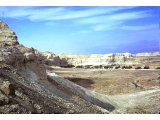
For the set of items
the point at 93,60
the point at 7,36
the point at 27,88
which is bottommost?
the point at 27,88

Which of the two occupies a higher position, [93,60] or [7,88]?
[93,60]

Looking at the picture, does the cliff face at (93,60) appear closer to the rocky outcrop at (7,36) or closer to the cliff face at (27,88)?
the rocky outcrop at (7,36)

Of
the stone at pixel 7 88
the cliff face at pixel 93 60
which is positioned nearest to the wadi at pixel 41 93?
the stone at pixel 7 88

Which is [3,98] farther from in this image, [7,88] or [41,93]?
[41,93]

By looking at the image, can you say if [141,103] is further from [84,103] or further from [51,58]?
[51,58]

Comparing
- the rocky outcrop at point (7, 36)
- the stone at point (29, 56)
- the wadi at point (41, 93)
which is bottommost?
the wadi at point (41, 93)

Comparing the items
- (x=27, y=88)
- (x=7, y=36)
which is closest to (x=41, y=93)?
(x=27, y=88)

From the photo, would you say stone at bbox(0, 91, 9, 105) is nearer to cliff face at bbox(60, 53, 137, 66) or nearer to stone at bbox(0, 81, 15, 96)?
stone at bbox(0, 81, 15, 96)

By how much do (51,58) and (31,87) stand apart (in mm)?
27174

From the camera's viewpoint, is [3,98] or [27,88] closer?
[3,98]
